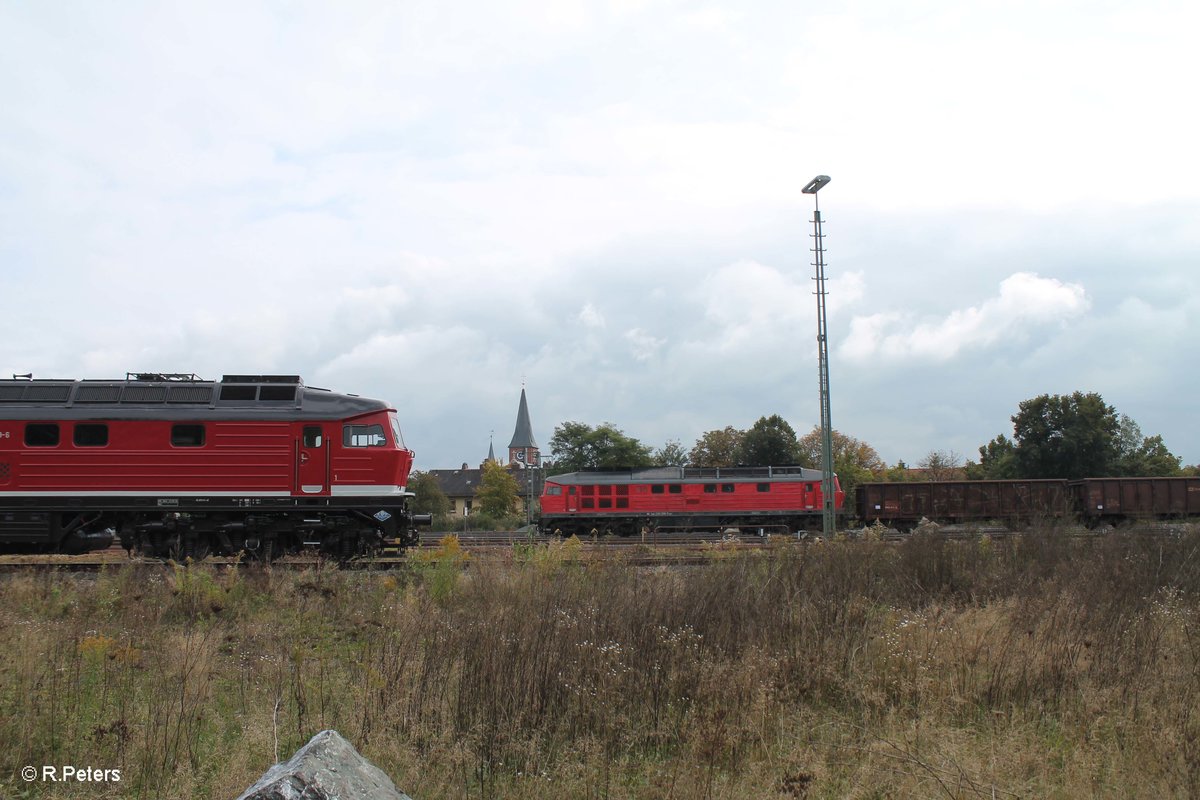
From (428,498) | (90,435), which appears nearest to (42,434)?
(90,435)

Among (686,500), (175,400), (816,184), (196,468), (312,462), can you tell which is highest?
(816,184)

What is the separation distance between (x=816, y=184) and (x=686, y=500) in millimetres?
17985

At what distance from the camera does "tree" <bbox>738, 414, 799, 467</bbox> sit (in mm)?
64812

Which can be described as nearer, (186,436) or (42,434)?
(42,434)

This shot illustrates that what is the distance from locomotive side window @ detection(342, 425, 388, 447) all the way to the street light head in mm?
11561

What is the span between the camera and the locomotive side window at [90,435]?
628 inches

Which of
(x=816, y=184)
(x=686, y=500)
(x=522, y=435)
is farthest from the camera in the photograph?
(x=522, y=435)

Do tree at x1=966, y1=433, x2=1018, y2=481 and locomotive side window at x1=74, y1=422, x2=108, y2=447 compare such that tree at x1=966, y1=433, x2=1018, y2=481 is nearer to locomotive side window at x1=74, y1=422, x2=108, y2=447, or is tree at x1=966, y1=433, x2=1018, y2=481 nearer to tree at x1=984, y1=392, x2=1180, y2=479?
tree at x1=984, y1=392, x2=1180, y2=479

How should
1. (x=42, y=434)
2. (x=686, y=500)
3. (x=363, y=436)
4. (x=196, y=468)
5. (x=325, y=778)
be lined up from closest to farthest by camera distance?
(x=325, y=778) < (x=42, y=434) < (x=196, y=468) < (x=363, y=436) < (x=686, y=500)

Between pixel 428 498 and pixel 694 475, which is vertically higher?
pixel 694 475

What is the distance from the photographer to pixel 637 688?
649 centimetres

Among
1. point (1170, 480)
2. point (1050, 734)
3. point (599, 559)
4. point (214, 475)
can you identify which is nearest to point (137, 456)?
point (214, 475)

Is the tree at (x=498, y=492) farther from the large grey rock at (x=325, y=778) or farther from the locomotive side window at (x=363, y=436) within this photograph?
the large grey rock at (x=325, y=778)

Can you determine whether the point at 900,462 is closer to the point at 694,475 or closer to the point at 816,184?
the point at 694,475
